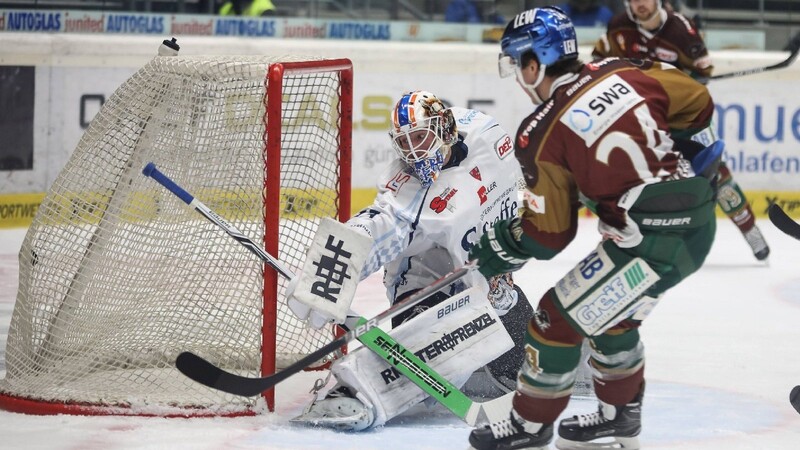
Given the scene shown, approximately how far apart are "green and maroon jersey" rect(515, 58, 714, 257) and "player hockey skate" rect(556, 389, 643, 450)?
490 mm

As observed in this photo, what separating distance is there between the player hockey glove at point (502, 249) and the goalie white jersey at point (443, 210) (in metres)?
0.52

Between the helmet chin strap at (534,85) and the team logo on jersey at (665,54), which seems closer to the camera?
the helmet chin strap at (534,85)

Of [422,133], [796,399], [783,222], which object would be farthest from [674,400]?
[422,133]

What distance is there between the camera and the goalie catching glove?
12.2 ft

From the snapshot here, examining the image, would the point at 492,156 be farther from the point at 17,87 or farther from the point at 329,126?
the point at 17,87

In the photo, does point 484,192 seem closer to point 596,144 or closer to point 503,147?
point 503,147

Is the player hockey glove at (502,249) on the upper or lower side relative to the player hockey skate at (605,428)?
upper

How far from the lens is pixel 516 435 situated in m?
3.48

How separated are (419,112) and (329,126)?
102 cm

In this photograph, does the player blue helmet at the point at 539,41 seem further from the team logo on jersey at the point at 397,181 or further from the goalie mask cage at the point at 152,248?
the goalie mask cage at the point at 152,248

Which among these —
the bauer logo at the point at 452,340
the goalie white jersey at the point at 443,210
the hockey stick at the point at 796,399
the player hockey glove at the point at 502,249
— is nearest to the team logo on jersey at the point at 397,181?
the goalie white jersey at the point at 443,210

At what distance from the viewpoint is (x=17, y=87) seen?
24.0 ft

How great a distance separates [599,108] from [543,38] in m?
0.24

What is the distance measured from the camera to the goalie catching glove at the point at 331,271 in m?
3.72
